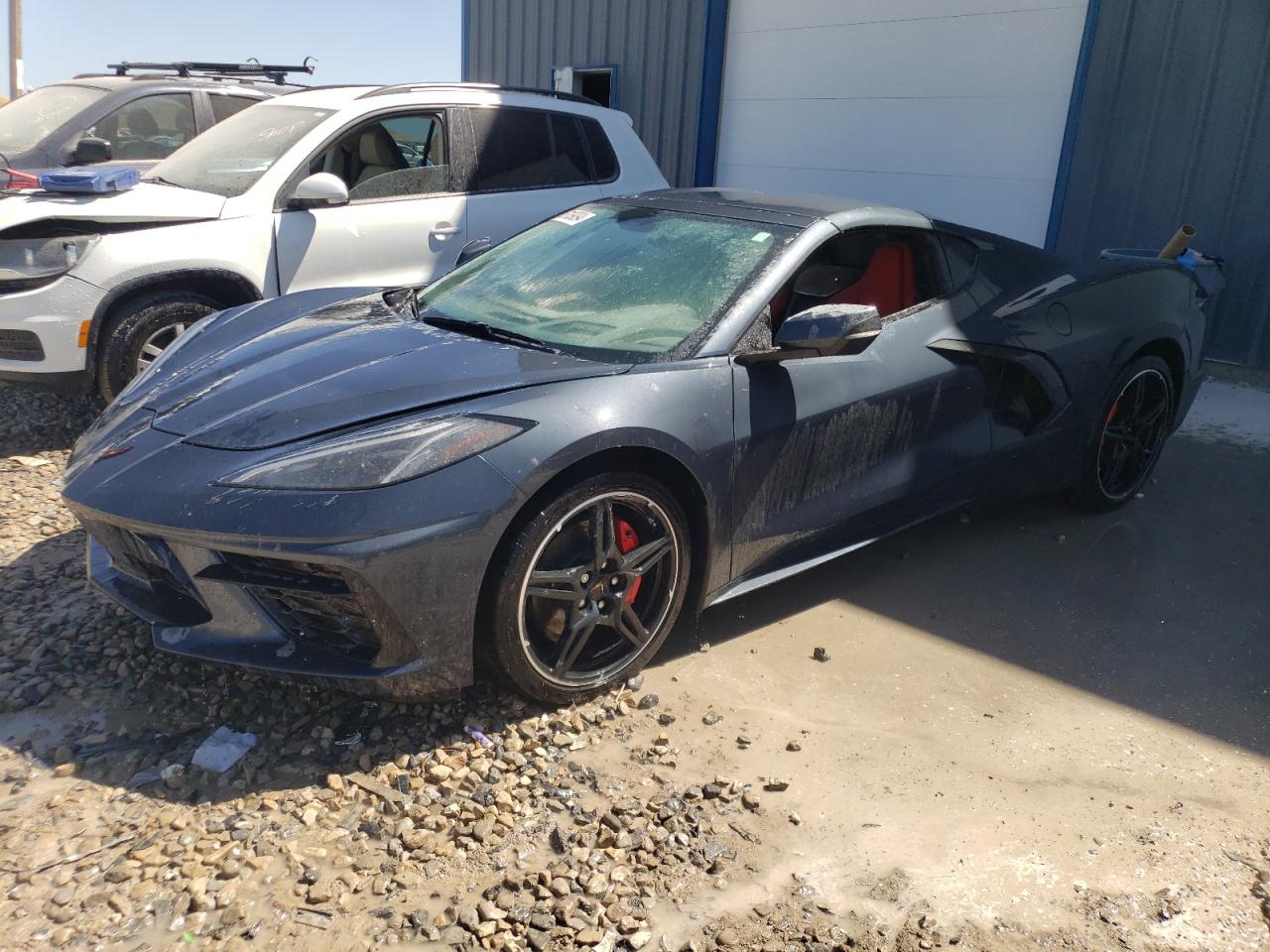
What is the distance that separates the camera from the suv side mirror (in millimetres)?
3191

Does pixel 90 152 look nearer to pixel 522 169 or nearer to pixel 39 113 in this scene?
pixel 39 113

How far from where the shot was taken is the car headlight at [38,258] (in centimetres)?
488

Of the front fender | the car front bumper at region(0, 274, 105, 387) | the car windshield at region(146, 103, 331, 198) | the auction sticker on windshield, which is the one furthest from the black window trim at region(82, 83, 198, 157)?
the front fender

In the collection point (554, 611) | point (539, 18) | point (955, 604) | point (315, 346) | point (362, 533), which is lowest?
point (955, 604)

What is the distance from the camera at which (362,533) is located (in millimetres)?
2525

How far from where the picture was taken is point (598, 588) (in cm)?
298

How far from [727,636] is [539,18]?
36.5 ft


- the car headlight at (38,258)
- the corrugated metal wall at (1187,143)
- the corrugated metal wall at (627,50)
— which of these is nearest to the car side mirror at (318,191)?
the car headlight at (38,258)

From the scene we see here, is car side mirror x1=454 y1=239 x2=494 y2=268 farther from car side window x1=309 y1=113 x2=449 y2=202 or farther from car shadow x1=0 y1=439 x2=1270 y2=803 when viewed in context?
car shadow x1=0 y1=439 x2=1270 y2=803

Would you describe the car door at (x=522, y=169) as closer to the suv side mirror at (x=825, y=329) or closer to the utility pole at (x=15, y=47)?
the suv side mirror at (x=825, y=329)

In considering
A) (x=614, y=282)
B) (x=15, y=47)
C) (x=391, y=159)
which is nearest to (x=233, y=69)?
(x=391, y=159)

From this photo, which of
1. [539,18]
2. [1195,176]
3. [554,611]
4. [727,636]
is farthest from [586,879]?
[539,18]

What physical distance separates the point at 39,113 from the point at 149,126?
2.96 ft

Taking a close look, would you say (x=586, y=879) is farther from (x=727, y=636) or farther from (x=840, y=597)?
(x=840, y=597)
